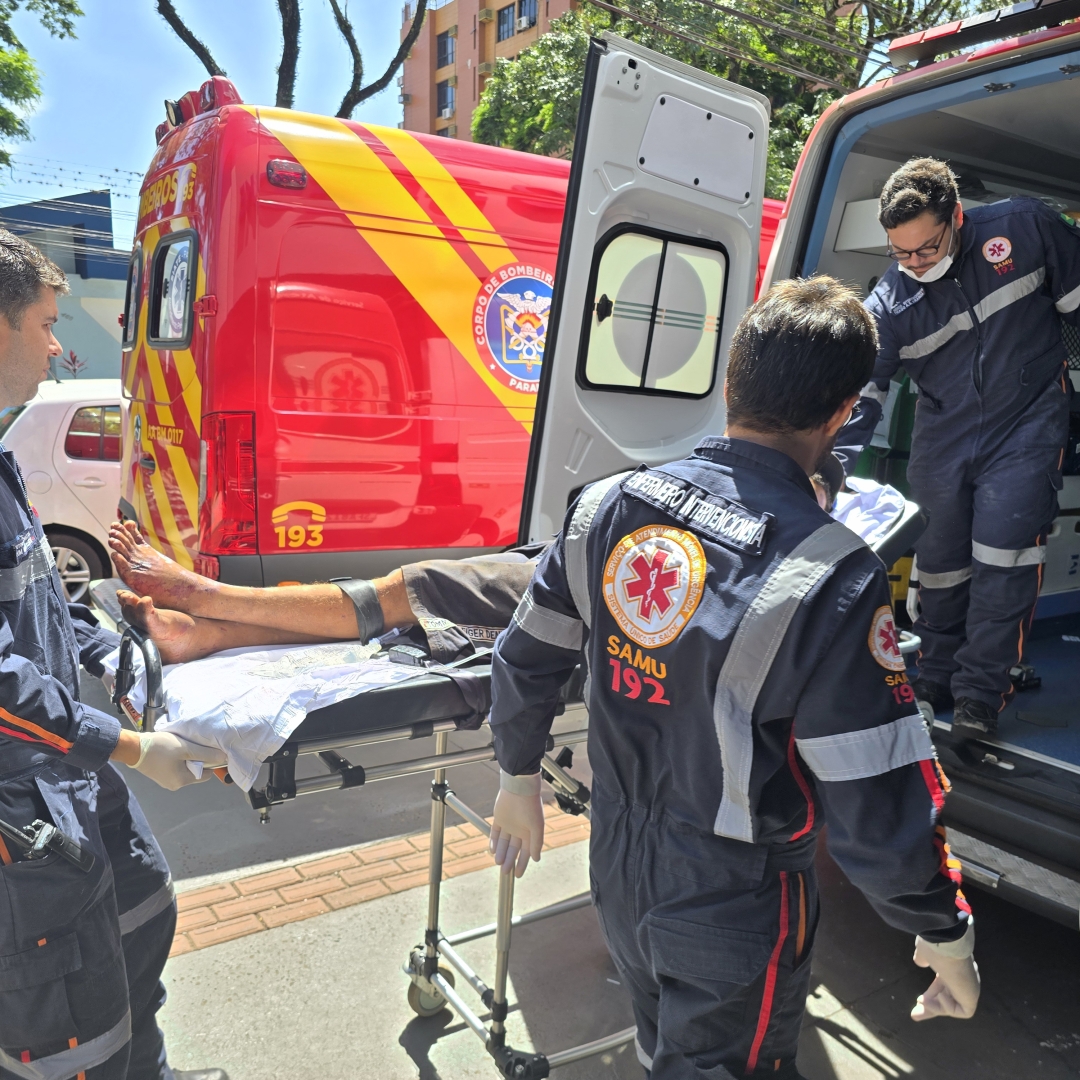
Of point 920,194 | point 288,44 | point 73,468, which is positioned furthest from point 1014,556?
point 288,44

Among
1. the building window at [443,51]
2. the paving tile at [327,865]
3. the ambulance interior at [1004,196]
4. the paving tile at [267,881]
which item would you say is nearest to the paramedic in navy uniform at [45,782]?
the paving tile at [267,881]

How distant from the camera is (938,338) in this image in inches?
114

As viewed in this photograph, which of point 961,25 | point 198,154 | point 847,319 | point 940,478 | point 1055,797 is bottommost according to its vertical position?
point 1055,797

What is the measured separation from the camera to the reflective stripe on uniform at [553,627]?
5.01 ft

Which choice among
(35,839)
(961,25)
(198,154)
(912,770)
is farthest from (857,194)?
(35,839)

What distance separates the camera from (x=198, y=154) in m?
4.00

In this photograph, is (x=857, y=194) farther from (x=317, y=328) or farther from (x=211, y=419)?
(x=211, y=419)

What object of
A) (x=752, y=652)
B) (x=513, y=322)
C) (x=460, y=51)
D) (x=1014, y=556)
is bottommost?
(x=1014, y=556)

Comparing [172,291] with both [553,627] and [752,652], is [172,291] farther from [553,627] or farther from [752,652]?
[752,652]

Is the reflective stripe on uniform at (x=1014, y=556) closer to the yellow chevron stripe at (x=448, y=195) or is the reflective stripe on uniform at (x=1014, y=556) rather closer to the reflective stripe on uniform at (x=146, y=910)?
the reflective stripe on uniform at (x=146, y=910)

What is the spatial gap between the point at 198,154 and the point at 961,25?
9.64 ft

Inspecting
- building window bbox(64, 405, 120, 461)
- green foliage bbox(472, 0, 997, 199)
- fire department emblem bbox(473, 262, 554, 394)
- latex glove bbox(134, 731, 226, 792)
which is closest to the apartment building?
green foliage bbox(472, 0, 997, 199)

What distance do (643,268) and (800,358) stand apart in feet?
7.38

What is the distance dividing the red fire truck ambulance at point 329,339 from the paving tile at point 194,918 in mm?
1412
